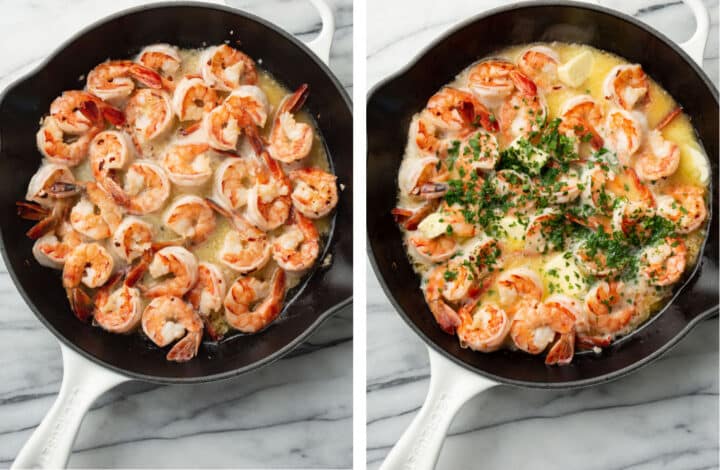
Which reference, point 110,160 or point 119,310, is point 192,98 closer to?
point 110,160

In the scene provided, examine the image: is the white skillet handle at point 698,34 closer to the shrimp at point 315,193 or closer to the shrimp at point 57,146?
the shrimp at point 315,193

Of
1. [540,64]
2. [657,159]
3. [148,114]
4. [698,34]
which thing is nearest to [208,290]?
[148,114]

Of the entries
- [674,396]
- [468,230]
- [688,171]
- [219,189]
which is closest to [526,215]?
[468,230]

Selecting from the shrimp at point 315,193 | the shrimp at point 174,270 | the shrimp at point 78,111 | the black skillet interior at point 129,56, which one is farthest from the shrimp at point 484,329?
the shrimp at point 78,111

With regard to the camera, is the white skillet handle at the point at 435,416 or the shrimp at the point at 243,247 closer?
the white skillet handle at the point at 435,416

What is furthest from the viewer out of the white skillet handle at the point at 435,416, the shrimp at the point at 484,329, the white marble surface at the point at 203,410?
the white marble surface at the point at 203,410

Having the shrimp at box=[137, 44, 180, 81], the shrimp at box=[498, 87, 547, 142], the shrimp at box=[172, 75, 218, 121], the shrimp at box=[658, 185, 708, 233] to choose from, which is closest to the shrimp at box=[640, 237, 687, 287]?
the shrimp at box=[658, 185, 708, 233]

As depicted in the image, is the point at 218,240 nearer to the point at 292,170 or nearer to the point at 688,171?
the point at 292,170

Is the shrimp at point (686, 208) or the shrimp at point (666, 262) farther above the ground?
the shrimp at point (686, 208)
